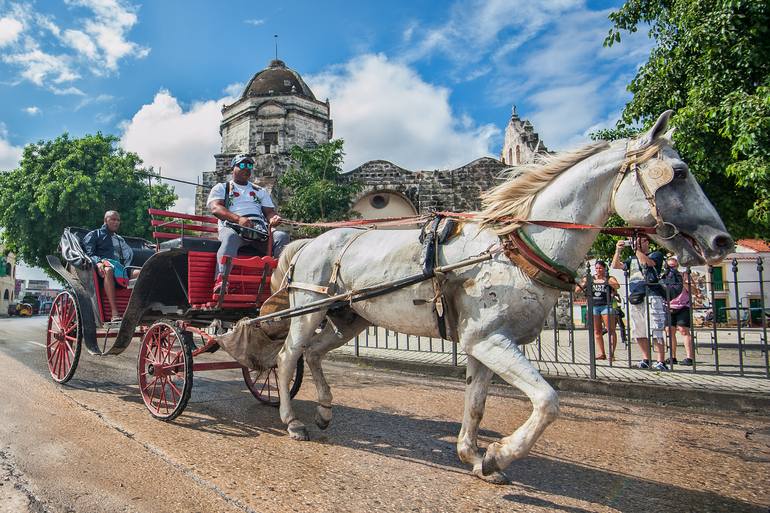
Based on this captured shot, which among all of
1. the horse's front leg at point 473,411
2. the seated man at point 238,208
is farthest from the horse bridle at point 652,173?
the seated man at point 238,208

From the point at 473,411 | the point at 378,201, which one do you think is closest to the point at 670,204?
the point at 473,411

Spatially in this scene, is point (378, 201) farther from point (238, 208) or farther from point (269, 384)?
point (238, 208)

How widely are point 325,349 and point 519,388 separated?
6.90ft

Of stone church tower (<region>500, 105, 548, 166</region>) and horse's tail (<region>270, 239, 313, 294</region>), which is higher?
stone church tower (<region>500, 105, 548, 166</region>)

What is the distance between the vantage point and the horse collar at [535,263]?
2.90 m

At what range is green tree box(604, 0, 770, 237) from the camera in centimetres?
728

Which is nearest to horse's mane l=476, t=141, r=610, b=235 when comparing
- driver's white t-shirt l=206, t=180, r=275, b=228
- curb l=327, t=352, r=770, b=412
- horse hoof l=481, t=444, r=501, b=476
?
horse hoof l=481, t=444, r=501, b=476

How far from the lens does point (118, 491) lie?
109 inches

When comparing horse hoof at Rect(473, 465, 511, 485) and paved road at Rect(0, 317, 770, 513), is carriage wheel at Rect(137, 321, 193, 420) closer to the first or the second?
paved road at Rect(0, 317, 770, 513)

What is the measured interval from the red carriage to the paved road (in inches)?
14.4

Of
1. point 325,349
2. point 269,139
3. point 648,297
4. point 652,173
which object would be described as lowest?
point 325,349

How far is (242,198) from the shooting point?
16.3 ft

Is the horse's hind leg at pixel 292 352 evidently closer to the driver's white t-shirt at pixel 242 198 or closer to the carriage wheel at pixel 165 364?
the carriage wheel at pixel 165 364

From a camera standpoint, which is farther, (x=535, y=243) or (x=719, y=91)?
(x=719, y=91)
